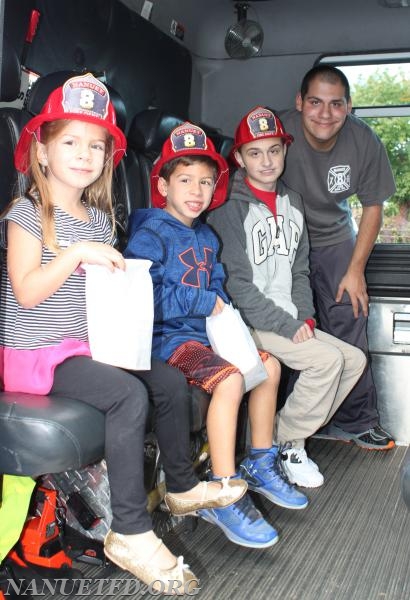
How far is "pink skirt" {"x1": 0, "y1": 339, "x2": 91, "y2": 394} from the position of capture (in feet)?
7.02

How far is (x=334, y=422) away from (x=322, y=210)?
3.62 ft

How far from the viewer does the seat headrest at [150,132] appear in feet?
10.8

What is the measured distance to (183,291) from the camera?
267cm

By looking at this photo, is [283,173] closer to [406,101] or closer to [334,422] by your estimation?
[406,101]

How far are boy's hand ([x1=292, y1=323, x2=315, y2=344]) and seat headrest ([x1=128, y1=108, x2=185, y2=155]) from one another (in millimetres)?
1034

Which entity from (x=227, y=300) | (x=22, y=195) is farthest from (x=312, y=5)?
(x=22, y=195)

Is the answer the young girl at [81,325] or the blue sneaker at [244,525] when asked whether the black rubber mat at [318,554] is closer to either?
the blue sneaker at [244,525]

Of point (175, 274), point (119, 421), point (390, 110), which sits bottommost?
point (119, 421)

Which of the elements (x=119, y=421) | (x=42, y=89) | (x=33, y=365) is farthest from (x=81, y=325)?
(x=42, y=89)

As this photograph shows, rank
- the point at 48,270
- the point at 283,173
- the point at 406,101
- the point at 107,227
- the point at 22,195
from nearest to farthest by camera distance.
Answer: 1. the point at 48,270
2. the point at 22,195
3. the point at 107,227
4. the point at 283,173
5. the point at 406,101

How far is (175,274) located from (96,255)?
2.25ft

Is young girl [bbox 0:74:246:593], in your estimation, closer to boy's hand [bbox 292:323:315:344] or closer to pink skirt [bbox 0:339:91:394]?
pink skirt [bbox 0:339:91:394]

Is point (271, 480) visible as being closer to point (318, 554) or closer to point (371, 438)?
point (318, 554)

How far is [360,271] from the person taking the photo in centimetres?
369
